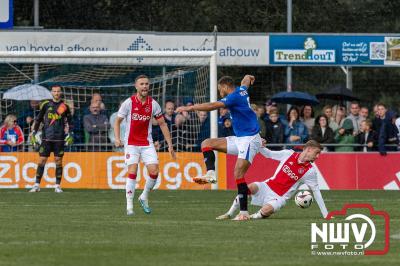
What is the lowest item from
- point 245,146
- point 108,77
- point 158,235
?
point 158,235

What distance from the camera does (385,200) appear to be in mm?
21406

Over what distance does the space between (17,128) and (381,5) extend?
13.9 metres

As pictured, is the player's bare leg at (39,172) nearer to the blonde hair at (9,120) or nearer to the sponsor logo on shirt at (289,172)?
the blonde hair at (9,120)

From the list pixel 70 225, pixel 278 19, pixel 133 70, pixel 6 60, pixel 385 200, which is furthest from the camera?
pixel 278 19

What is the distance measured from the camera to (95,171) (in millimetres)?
25906

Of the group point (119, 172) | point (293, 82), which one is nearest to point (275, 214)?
point (119, 172)

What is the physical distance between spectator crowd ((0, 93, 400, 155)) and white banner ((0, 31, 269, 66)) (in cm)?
255

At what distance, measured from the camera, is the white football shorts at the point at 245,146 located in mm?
16469

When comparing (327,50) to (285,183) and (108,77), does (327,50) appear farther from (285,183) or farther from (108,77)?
(285,183)

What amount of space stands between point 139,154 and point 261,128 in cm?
899

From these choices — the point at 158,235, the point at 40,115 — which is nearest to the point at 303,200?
the point at 158,235

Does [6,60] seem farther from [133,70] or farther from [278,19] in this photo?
[278,19]

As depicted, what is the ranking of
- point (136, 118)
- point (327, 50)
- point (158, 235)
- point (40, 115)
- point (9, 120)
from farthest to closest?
point (327, 50) < point (9, 120) < point (40, 115) < point (136, 118) < point (158, 235)

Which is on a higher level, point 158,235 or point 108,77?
point 108,77
